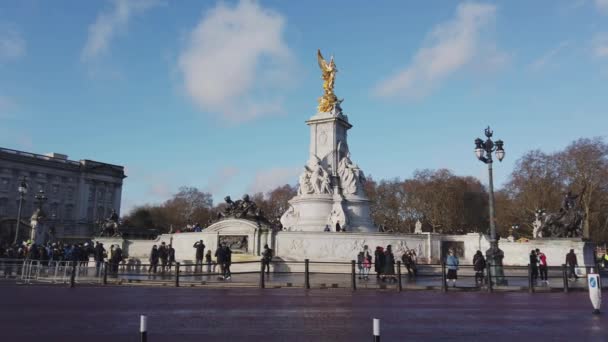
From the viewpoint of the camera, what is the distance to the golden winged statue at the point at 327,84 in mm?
40406

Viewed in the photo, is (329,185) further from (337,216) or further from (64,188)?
(64,188)

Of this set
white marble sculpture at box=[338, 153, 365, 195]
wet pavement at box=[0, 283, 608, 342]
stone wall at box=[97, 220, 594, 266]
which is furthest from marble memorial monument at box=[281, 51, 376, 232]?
wet pavement at box=[0, 283, 608, 342]

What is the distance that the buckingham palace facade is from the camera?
92.4 metres

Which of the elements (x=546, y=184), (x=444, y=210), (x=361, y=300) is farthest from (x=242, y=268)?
(x=444, y=210)

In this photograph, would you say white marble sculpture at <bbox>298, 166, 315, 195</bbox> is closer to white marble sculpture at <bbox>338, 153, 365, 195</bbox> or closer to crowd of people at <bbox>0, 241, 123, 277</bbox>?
white marble sculpture at <bbox>338, 153, 365, 195</bbox>

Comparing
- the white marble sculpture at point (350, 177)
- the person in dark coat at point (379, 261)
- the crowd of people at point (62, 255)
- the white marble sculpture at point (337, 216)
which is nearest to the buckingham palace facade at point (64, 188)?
the crowd of people at point (62, 255)

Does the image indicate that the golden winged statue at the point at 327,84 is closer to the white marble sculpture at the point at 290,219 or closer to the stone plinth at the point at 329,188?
the stone plinth at the point at 329,188

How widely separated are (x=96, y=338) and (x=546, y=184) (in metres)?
59.5

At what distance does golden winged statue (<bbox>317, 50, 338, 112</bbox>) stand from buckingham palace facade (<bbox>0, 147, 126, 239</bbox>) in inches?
2614

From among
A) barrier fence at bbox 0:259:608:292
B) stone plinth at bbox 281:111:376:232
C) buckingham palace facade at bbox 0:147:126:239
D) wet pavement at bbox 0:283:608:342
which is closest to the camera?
wet pavement at bbox 0:283:608:342

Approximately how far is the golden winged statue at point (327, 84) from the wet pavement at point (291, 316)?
25.1 meters

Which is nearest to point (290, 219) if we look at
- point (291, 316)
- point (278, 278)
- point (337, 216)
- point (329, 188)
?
point (329, 188)

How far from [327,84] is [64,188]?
77744 mm

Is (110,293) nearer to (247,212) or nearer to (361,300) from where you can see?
(361,300)
